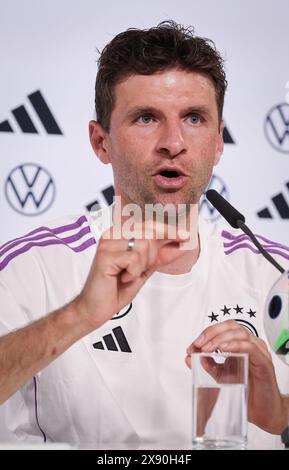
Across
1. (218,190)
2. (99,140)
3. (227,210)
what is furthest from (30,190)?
(227,210)

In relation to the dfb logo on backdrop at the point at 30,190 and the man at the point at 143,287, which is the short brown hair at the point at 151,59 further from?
the dfb logo on backdrop at the point at 30,190

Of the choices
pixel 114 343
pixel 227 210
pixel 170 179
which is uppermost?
pixel 170 179

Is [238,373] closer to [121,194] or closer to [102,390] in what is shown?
[102,390]

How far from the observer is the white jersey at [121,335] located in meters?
1.58

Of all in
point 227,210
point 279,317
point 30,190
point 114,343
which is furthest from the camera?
point 30,190

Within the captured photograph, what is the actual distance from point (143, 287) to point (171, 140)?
33cm

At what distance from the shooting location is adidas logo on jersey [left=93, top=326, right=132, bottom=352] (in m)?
1.65

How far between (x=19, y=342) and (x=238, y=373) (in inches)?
16.5

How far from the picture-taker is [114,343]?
5.45 feet

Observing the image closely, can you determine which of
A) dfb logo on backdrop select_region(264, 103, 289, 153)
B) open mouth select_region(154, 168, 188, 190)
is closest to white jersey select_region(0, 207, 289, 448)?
open mouth select_region(154, 168, 188, 190)

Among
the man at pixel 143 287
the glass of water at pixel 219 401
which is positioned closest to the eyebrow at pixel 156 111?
the man at pixel 143 287

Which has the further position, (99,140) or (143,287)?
(99,140)

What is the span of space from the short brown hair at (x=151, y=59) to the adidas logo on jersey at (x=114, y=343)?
568 mm

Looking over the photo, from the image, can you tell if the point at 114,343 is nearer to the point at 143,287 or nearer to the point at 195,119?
the point at 143,287
